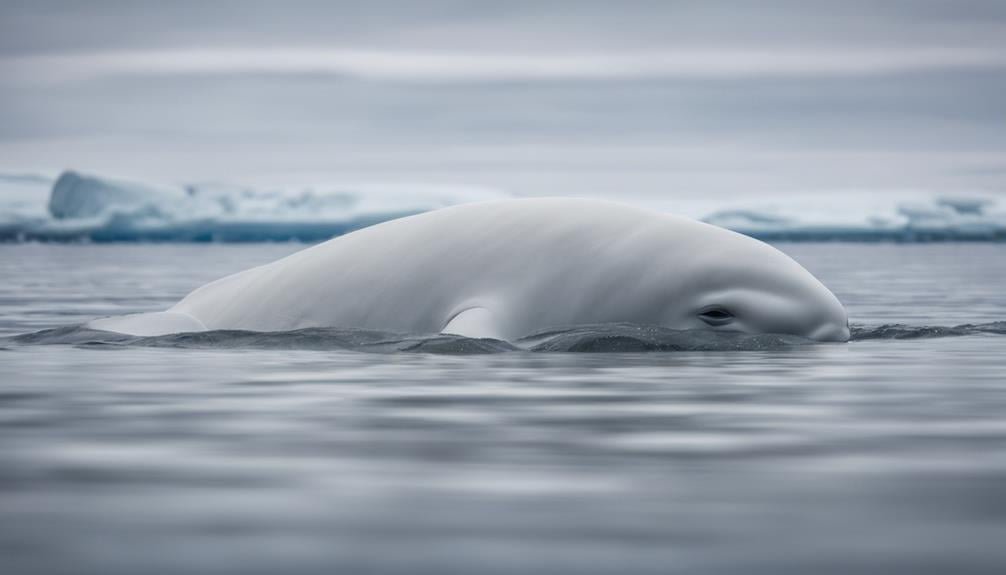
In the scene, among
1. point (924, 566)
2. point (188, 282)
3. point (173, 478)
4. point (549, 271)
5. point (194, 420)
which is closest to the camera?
point (924, 566)

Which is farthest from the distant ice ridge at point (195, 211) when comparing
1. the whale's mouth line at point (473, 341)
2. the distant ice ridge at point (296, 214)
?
the whale's mouth line at point (473, 341)

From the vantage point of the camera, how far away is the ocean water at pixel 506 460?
5.41m

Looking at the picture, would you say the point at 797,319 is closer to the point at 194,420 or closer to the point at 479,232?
Result: the point at 479,232

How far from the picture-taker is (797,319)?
14688 millimetres

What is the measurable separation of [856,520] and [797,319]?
887 centimetres

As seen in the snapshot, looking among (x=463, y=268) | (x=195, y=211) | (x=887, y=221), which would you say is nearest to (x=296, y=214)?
(x=195, y=211)

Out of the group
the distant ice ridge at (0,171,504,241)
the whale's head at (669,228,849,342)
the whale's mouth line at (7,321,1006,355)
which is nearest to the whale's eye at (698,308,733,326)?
the whale's head at (669,228,849,342)

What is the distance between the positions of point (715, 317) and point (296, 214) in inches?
5826

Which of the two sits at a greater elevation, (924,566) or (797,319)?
(797,319)

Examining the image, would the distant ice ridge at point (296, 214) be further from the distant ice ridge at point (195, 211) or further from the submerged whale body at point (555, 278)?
the submerged whale body at point (555, 278)

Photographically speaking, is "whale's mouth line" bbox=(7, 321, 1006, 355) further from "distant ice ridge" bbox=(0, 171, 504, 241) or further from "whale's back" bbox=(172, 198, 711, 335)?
"distant ice ridge" bbox=(0, 171, 504, 241)

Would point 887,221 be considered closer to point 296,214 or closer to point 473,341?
point 296,214

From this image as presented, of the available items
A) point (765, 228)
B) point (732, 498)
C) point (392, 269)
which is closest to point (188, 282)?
point (392, 269)

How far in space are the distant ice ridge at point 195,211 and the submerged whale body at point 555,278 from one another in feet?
452
